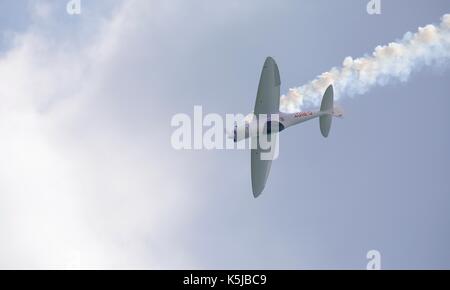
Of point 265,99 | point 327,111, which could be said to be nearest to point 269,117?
point 265,99

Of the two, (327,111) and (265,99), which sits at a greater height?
(265,99)

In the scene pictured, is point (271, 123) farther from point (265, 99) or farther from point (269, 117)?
point (265, 99)

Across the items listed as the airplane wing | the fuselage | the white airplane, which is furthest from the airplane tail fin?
the airplane wing

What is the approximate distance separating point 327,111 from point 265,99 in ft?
16.9

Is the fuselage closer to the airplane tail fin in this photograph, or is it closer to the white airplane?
the white airplane

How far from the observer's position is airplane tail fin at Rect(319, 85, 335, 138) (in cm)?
4241

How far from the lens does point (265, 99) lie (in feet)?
134

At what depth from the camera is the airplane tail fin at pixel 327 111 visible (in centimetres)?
4241

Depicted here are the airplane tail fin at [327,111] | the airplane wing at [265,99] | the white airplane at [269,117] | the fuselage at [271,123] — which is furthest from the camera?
the airplane tail fin at [327,111]

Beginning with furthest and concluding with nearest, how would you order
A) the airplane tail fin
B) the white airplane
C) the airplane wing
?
the airplane tail fin, the white airplane, the airplane wing

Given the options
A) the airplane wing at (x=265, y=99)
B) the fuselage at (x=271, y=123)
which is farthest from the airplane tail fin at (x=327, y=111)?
the airplane wing at (x=265, y=99)

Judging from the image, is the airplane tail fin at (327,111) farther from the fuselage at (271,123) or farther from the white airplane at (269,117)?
the fuselage at (271,123)

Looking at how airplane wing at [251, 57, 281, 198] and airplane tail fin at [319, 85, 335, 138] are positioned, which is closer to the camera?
airplane wing at [251, 57, 281, 198]
